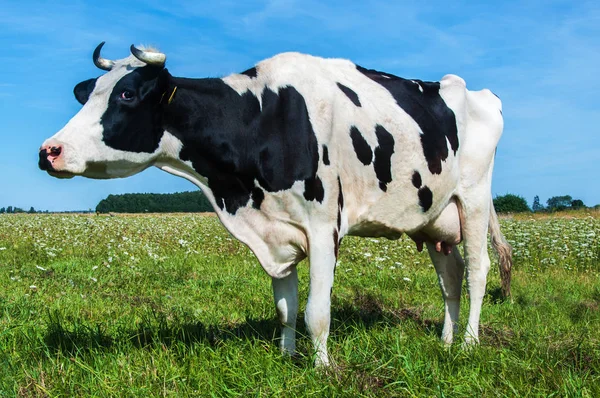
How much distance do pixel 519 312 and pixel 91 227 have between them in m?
14.9

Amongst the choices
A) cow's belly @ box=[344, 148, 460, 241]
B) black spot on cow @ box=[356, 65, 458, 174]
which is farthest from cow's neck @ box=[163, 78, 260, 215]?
black spot on cow @ box=[356, 65, 458, 174]

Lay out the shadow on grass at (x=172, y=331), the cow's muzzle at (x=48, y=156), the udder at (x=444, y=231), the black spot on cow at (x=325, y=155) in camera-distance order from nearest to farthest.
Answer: the cow's muzzle at (x=48, y=156), the black spot on cow at (x=325, y=155), the shadow on grass at (x=172, y=331), the udder at (x=444, y=231)

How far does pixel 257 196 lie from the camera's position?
5.24 metres

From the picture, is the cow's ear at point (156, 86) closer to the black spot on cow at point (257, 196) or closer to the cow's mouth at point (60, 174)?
the cow's mouth at point (60, 174)

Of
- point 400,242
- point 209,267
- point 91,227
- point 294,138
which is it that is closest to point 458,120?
point 294,138

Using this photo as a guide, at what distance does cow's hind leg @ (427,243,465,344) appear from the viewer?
705cm

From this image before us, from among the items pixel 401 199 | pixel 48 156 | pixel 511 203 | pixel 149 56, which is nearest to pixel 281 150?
pixel 149 56

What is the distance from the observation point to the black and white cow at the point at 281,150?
4898mm

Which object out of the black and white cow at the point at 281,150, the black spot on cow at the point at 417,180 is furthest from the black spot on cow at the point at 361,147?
the black spot on cow at the point at 417,180

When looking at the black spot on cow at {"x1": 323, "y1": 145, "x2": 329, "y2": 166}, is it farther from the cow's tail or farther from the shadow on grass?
the cow's tail

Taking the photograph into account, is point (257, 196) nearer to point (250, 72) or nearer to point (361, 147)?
point (361, 147)

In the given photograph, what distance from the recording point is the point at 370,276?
10656 millimetres

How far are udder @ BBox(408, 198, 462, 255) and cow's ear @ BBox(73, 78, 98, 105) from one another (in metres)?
3.49

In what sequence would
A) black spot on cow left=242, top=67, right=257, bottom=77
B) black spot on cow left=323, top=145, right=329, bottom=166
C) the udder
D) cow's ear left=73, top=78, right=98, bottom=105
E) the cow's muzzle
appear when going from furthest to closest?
the udder → black spot on cow left=242, top=67, right=257, bottom=77 → black spot on cow left=323, top=145, right=329, bottom=166 → cow's ear left=73, top=78, right=98, bottom=105 → the cow's muzzle
